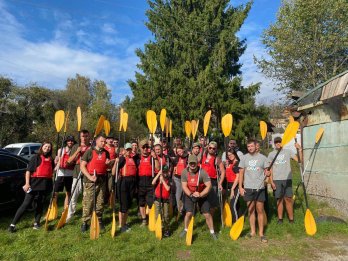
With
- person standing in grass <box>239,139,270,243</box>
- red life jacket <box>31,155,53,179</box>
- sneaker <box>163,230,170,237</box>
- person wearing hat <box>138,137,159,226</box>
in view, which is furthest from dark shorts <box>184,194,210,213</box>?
red life jacket <box>31,155,53,179</box>

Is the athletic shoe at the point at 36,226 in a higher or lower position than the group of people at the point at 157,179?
lower

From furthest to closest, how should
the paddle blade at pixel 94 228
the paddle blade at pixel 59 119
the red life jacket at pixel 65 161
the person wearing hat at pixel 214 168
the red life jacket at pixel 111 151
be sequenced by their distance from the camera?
the paddle blade at pixel 59 119
the red life jacket at pixel 111 151
the red life jacket at pixel 65 161
the person wearing hat at pixel 214 168
the paddle blade at pixel 94 228

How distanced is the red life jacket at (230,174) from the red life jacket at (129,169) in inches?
73.7

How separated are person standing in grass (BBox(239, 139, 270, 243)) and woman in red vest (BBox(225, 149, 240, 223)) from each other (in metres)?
0.57

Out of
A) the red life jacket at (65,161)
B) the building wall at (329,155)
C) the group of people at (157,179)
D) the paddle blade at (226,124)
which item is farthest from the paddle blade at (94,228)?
the building wall at (329,155)

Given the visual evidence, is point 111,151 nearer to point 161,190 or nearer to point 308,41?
point 161,190

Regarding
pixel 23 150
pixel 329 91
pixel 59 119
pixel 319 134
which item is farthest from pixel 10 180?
pixel 23 150

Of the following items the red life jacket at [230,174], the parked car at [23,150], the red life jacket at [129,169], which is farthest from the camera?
the parked car at [23,150]

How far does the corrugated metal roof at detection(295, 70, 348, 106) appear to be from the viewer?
6.42 metres

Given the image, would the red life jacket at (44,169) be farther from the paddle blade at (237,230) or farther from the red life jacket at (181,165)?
the paddle blade at (237,230)

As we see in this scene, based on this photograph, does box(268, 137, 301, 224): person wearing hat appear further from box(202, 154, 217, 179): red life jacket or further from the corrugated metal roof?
the corrugated metal roof

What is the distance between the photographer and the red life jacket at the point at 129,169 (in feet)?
19.2

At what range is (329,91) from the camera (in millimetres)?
6965

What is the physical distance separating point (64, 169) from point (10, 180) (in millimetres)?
1010
